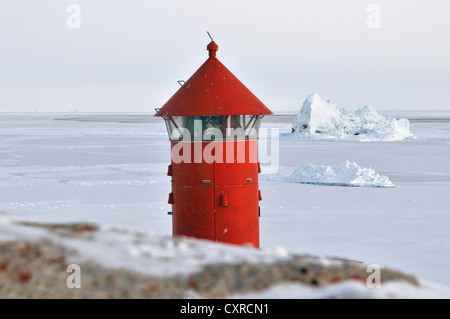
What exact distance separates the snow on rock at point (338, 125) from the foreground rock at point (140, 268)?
42.4m

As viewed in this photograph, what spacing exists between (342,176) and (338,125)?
31.1 meters

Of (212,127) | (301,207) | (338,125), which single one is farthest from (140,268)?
(338,125)

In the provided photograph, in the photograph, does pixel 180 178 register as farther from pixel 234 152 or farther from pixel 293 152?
pixel 293 152

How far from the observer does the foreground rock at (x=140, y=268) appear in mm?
3648

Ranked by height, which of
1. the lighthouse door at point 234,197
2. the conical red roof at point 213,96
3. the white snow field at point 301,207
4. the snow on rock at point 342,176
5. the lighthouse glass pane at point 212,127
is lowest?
the white snow field at point 301,207

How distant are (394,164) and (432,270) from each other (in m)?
17.3

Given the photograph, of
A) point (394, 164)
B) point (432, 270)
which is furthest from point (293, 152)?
point (432, 270)

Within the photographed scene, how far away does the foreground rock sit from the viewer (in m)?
3.65

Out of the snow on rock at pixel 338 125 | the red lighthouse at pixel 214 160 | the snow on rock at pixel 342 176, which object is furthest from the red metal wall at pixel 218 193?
the snow on rock at pixel 338 125

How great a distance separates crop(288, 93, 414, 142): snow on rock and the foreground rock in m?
42.4

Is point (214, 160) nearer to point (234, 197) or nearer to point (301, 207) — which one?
point (234, 197)

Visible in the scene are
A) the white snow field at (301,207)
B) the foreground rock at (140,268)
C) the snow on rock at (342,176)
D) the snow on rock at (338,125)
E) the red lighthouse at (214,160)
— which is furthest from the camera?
the snow on rock at (338,125)

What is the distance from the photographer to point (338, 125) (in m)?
48.5

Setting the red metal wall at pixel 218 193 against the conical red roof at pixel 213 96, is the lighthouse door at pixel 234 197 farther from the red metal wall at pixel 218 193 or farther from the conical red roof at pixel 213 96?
the conical red roof at pixel 213 96
